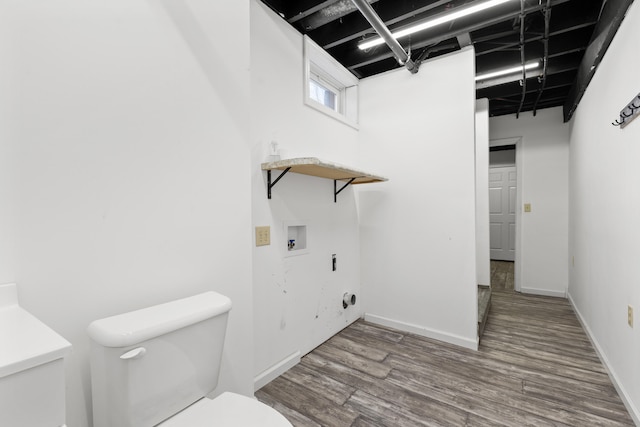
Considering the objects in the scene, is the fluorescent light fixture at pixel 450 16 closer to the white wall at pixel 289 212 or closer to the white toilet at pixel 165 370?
the white wall at pixel 289 212

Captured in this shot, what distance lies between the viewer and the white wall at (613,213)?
A: 1635 millimetres

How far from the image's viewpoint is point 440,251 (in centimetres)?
260

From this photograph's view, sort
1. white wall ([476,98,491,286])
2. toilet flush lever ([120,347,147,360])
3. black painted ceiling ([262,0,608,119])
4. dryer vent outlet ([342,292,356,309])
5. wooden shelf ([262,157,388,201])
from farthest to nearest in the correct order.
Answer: white wall ([476,98,491,286]), dryer vent outlet ([342,292,356,309]), black painted ceiling ([262,0,608,119]), wooden shelf ([262,157,388,201]), toilet flush lever ([120,347,147,360])

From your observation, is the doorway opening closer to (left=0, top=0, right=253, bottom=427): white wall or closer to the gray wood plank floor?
the gray wood plank floor

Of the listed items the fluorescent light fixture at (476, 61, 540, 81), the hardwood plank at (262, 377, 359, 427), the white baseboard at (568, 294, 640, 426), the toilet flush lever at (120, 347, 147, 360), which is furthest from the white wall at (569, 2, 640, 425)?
the toilet flush lever at (120, 347, 147, 360)

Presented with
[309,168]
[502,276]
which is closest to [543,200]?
Result: [502,276]

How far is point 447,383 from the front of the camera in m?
1.96

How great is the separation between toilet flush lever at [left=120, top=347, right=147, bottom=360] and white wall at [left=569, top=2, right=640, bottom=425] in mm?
2356

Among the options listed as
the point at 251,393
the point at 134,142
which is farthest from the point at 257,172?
the point at 251,393

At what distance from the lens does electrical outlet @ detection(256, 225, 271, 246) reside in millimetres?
1910

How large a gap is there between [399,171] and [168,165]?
2.13 m

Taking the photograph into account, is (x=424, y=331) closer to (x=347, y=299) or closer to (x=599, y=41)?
(x=347, y=299)

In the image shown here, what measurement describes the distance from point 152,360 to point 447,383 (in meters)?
1.85

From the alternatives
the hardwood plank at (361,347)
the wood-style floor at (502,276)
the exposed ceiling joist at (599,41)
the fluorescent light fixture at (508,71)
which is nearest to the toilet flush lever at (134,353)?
the hardwood plank at (361,347)
